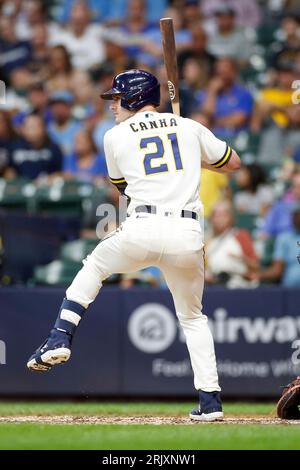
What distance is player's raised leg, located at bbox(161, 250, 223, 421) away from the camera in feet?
21.7

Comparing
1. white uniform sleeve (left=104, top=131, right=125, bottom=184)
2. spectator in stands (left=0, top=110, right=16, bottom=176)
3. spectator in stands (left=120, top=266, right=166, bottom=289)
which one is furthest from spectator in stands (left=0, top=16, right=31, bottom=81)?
white uniform sleeve (left=104, top=131, right=125, bottom=184)

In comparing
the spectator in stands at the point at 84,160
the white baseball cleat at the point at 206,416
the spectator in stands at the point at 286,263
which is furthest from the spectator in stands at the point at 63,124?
the white baseball cleat at the point at 206,416

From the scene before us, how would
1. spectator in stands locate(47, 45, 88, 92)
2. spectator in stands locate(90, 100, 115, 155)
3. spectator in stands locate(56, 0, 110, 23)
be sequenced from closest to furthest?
spectator in stands locate(90, 100, 115, 155), spectator in stands locate(47, 45, 88, 92), spectator in stands locate(56, 0, 110, 23)

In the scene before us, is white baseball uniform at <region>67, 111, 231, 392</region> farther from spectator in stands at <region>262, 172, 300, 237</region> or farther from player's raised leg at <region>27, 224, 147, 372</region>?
spectator in stands at <region>262, 172, 300, 237</region>

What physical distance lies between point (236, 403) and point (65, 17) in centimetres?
726

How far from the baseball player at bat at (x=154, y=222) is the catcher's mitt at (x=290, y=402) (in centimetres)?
43

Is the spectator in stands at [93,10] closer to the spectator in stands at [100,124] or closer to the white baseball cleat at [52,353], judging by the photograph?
the spectator in stands at [100,124]

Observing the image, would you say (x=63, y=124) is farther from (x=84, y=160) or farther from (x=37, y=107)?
(x=84, y=160)

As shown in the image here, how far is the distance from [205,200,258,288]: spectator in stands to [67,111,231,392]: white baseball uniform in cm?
412

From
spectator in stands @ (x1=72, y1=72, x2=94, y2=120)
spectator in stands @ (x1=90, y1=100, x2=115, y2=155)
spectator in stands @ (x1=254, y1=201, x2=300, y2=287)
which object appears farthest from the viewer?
spectator in stands @ (x1=72, y1=72, x2=94, y2=120)

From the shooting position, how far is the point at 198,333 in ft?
22.1

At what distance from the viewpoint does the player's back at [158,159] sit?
6.54 metres

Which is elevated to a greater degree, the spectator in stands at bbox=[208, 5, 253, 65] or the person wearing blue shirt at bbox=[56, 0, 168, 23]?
the person wearing blue shirt at bbox=[56, 0, 168, 23]

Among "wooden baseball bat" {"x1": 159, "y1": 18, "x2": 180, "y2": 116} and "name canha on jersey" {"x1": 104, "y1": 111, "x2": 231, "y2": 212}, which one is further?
"wooden baseball bat" {"x1": 159, "y1": 18, "x2": 180, "y2": 116}
